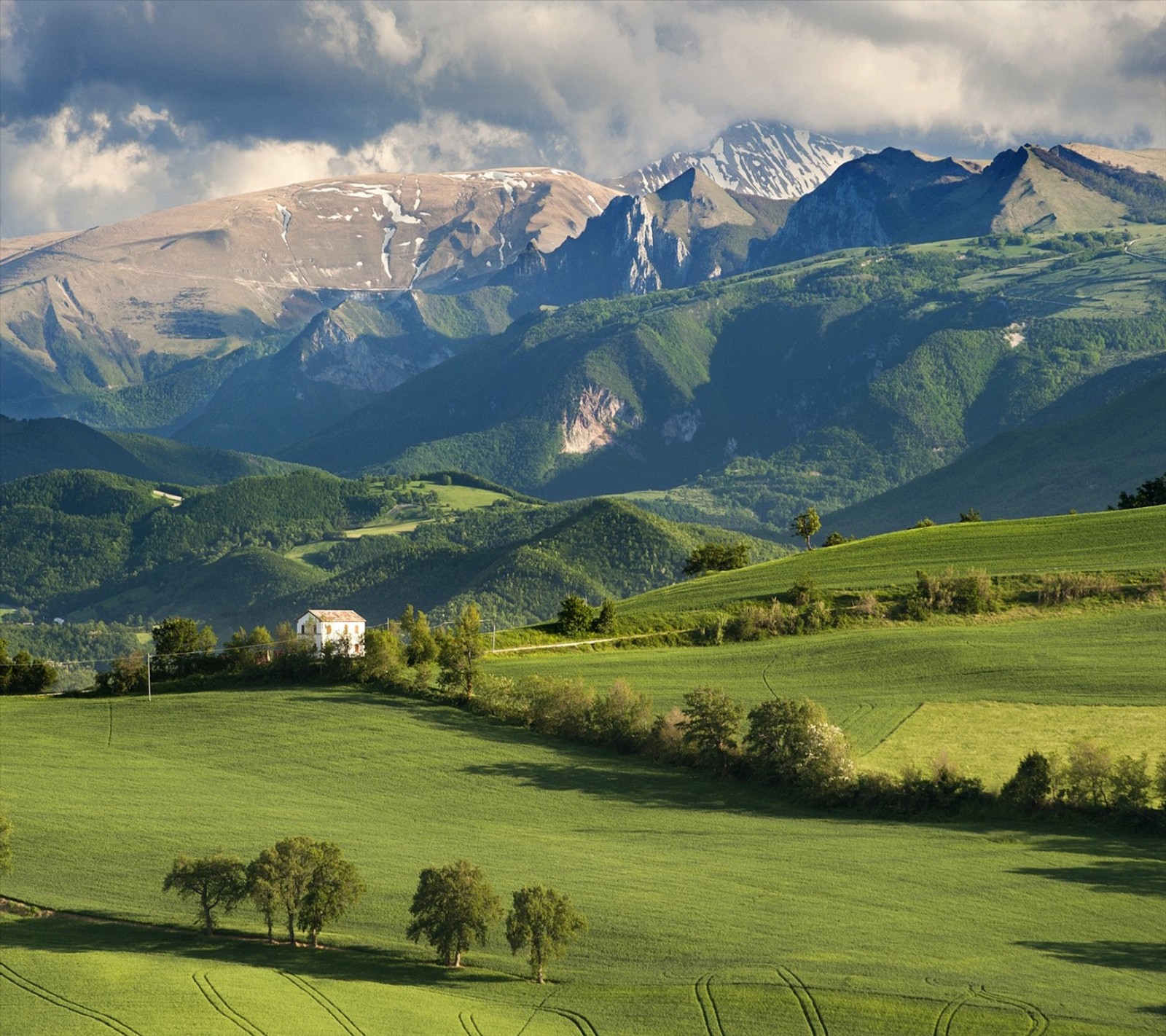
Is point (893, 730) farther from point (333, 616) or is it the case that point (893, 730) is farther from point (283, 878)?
point (333, 616)

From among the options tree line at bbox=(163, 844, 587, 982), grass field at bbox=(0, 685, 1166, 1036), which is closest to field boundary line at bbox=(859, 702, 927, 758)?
grass field at bbox=(0, 685, 1166, 1036)

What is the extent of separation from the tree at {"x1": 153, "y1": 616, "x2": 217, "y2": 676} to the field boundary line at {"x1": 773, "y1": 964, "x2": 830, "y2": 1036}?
98.4 meters

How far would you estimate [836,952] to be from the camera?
8175 cm

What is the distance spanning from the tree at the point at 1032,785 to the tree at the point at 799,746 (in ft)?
36.3

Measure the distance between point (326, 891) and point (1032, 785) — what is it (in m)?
44.8

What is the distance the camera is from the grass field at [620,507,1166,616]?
171 meters

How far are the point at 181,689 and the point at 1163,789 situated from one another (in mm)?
93257

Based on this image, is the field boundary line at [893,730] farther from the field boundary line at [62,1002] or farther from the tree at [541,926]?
the field boundary line at [62,1002]

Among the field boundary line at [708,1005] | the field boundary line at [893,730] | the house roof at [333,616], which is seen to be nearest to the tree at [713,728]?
the field boundary line at [893,730]

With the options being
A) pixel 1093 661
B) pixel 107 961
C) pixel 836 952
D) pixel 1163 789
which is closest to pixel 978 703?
pixel 1093 661

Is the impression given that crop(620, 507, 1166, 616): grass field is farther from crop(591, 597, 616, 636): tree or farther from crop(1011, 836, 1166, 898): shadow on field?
crop(1011, 836, 1166, 898): shadow on field

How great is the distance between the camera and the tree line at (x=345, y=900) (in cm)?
8256

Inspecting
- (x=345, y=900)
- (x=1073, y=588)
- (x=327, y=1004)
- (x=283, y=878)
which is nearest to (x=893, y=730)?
(x=1073, y=588)

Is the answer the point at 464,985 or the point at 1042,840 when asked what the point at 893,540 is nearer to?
the point at 1042,840
